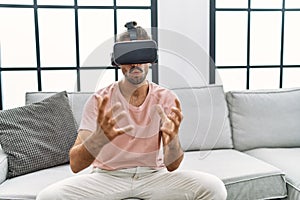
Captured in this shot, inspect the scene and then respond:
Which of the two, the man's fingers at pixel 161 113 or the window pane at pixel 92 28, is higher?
the window pane at pixel 92 28

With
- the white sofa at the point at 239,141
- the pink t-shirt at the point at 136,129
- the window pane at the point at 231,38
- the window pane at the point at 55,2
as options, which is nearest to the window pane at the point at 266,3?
the window pane at the point at 231,38

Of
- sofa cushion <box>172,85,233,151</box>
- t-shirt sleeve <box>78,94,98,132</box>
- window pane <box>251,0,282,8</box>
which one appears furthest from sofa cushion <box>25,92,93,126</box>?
window pane <box>251,0,282,8</box>

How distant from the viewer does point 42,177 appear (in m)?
1.78

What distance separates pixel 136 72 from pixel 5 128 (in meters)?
0.94

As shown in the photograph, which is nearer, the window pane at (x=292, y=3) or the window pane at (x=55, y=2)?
the window pane at (x=55, y=2)

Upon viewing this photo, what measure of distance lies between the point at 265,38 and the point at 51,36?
1.68m

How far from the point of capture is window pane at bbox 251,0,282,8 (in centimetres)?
294

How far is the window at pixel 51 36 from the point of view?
2.62 m

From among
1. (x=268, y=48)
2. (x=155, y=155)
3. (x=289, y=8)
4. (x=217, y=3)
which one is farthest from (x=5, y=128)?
(x=289, y=8)

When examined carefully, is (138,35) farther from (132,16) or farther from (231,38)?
(231,38)

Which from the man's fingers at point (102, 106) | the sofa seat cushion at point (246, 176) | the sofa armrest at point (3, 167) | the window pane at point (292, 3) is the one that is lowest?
the sofa seat cushion at point (246, 176)

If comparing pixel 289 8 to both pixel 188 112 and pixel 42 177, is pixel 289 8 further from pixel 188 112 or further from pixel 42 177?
pixel 42 177

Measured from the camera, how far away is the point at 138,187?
150cm

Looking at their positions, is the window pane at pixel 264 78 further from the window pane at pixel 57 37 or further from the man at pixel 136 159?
the man at pixel 136 159
